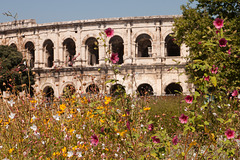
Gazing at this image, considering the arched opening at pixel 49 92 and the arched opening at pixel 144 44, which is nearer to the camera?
the arched opening at pixel 49 92

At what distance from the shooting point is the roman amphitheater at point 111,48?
77.0 feet

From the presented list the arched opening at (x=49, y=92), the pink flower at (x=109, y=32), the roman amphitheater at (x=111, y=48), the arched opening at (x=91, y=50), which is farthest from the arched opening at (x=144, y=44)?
the pink flower at (x=109, y=32)

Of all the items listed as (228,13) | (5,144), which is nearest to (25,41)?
(228,13)

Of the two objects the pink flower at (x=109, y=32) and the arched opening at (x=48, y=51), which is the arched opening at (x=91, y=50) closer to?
the arched opening at (x=48, y=51)

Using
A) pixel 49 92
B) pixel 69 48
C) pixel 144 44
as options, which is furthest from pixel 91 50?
pixel 49 92

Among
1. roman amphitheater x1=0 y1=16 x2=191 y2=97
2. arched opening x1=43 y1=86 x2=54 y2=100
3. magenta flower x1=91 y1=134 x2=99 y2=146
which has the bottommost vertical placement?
magenta flower x1=91 y1=134 x2=99 y2=146

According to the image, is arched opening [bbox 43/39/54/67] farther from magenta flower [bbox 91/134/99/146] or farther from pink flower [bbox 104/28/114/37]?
magenta flower [bbox 91/134/99/146]

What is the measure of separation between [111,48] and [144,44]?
521 cm

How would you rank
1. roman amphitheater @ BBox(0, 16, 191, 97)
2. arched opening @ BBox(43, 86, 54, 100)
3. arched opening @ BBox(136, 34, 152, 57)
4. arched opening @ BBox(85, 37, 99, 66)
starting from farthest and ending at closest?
arched opening @ BBox(85, 37, 99, 66) < arched opening @ BBox(136, 34, 152, 57) < roman amphitheater @ BBox(0, 16, 191, 97) < arched opening @ BBox(43, 86, 54, 100)

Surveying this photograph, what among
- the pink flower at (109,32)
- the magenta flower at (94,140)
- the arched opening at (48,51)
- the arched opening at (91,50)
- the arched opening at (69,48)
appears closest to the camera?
the magenta flower at (94,140)

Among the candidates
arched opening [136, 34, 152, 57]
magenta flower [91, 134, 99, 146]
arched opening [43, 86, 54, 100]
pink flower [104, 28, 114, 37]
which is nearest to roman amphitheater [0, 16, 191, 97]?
arched opening [136, 34, 152, 57]

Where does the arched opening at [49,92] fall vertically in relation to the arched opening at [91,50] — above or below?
below

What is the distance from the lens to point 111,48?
2217 centimetres

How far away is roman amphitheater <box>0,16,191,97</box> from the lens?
23.5 metres
